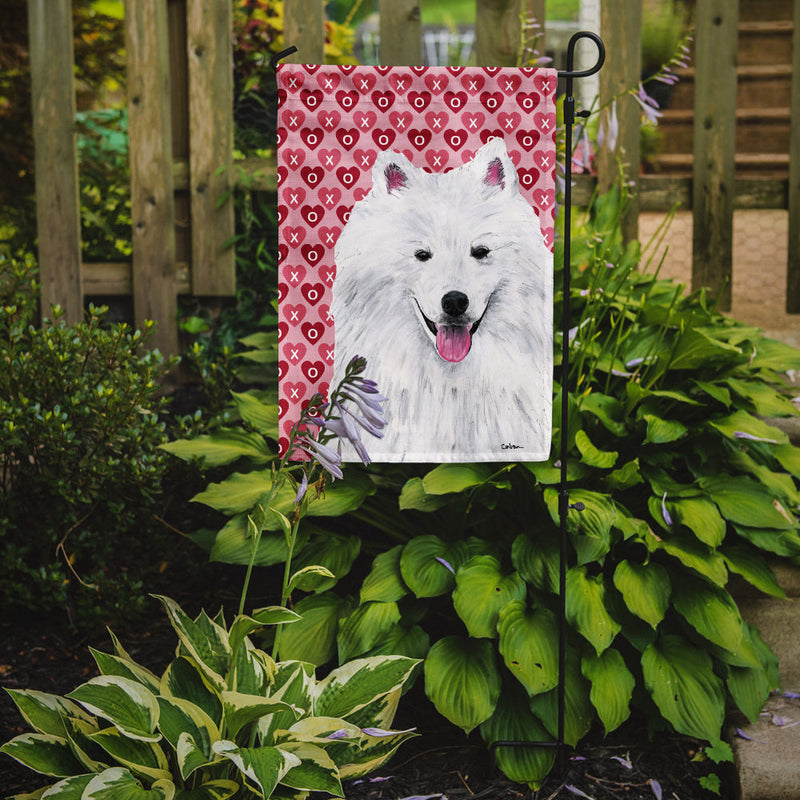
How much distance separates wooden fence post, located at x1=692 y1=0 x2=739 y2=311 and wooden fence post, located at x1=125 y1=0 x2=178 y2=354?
2.16 meters

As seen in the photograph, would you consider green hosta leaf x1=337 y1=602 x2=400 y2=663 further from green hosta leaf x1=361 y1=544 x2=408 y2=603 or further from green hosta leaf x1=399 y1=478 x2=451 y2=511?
green hosta leaf x1=399 y1=478 x2=451 y2=511

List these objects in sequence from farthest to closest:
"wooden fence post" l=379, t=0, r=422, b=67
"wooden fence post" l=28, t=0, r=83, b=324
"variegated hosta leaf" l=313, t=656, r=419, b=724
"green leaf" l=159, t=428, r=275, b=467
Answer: "wooden fence post" l=28, t=0, r=83, b=324, "wooden fence post" l=379, t=0, r=422, b=67, "green leaf" l=159, t=428, r=275, b=467, "variegated hosta leaf" l=313, t=656, r=419, b=724

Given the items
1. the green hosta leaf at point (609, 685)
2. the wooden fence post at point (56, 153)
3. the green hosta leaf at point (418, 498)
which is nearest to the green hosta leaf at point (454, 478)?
the green hosta leaf at point (418, 498)

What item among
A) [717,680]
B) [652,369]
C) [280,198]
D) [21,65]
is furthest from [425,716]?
[21,65]

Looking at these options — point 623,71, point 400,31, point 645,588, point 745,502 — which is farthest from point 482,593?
point 623,71

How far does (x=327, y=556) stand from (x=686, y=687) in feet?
3.09

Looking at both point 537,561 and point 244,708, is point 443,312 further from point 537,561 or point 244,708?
point 244,708

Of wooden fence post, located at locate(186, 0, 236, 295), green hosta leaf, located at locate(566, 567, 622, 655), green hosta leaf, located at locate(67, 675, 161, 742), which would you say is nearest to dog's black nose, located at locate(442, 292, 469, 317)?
green hosta leaf, located at locate(566, 567, 622, 655)

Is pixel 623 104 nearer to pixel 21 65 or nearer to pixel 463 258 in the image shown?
pixel 463 258

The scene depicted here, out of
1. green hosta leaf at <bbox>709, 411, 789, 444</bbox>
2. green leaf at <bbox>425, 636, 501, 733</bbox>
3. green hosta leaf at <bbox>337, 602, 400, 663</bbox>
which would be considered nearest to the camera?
green leaf at <bbox>425, 636, 501, 733</bbox>

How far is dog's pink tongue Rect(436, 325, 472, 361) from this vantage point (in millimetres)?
1979

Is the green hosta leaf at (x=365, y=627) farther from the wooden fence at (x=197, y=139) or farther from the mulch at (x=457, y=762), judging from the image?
the wooden fence at (x=197, y=139)

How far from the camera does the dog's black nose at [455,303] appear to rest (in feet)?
6.45

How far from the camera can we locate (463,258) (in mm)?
1966
